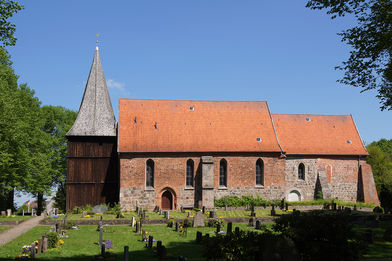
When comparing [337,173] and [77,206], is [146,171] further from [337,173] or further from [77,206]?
[337,173]

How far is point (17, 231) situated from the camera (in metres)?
24.3

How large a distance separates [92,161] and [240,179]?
13.1 m

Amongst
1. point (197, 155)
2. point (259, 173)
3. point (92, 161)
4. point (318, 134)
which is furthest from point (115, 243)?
point (318, 134)

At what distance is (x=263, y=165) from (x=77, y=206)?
16.7 m

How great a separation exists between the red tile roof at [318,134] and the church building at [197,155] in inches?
4.4

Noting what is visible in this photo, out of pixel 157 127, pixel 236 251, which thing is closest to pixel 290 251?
pixel 236 251

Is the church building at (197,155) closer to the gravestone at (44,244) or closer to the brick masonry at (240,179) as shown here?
the brick masonry at (240,179)

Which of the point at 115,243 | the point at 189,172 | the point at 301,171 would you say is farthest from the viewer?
the point at 301,171

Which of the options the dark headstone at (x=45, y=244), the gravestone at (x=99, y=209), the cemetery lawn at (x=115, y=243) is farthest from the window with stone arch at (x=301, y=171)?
the dark headstone at (x=45, y=244)

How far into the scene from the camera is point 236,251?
13.3 meters

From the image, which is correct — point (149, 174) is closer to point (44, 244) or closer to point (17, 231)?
point (17, 231)

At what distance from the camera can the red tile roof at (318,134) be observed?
123 feet

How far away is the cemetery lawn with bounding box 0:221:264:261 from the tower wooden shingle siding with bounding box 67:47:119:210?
8.18 meters

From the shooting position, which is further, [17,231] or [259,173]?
[259,173]
